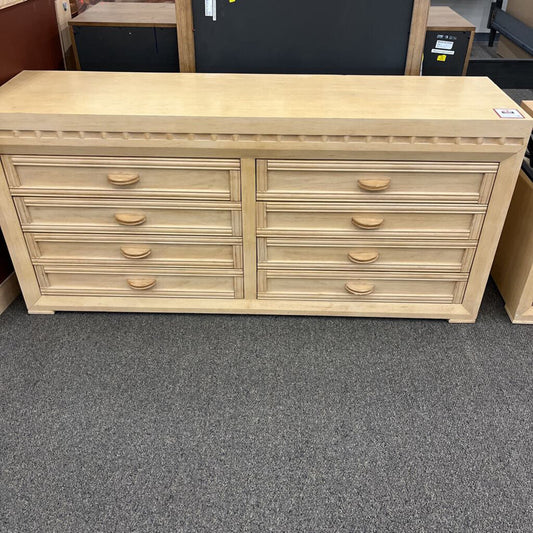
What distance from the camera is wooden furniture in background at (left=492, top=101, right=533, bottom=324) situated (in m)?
1.67

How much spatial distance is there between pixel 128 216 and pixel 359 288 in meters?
0.80

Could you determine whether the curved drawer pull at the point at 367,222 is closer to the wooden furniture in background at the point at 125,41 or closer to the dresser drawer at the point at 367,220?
the dresser drawer at the point at 367,220

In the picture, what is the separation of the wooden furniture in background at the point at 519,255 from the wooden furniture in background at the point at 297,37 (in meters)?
0.49

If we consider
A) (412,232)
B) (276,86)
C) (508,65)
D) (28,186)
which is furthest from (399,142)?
(508,65)

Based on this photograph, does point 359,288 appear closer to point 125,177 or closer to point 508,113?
point 508,113

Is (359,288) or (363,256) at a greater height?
(363,256)

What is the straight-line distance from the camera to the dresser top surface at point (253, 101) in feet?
4.51

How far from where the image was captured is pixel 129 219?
157 cm

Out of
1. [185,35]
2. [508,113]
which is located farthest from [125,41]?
[508,113]

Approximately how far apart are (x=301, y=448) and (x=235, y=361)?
37cm

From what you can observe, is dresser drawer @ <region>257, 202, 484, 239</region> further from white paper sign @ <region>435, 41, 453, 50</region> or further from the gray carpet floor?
white paper sign @ <region>435, 41, 453, 50</region>

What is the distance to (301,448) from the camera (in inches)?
52.0

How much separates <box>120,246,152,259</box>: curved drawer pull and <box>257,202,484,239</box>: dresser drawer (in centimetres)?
39

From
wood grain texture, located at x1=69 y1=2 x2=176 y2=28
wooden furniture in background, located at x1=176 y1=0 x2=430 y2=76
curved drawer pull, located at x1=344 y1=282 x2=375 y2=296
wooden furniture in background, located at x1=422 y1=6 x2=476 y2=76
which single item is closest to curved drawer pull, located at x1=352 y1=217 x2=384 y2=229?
curved drawer pull, located at x1=344 y1=282 x2=375 y2=296
